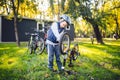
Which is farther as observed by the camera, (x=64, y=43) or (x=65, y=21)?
(x=64, y=43)

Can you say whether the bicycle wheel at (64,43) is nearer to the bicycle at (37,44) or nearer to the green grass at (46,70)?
the green grass at (46,70)

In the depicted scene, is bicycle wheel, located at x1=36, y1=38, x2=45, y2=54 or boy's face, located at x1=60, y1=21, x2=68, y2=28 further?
bicycle wheel, located at x1=36, y1=38, x2=45, y2=54

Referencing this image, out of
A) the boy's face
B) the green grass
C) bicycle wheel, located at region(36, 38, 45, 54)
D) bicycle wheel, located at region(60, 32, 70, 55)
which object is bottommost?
the green grass

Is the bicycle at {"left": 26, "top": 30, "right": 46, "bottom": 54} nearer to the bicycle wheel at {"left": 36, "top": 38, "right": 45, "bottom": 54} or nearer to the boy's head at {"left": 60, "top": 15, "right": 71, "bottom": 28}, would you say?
the bicycle wheel at {"left": 36, "top": 38, "right": 45, "bottom": 54}

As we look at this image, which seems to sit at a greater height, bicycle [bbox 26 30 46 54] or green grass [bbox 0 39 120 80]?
bicycle [bbox 26 30 46 54]

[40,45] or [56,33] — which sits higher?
[56,33]

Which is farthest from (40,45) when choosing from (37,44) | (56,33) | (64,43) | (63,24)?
(63,24)

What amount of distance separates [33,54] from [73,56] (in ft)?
11.0

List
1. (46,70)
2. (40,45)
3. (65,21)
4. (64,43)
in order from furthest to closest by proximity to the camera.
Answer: (40,45) < (64,43) < (46,70) < (65,21)

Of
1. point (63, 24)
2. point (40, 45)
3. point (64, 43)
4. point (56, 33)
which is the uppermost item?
point (63, 24)

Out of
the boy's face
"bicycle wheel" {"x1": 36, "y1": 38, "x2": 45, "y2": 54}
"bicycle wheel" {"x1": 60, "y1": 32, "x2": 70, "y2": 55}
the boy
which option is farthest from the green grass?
the boy's face

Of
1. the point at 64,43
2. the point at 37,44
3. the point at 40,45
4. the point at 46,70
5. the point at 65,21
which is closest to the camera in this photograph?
the point at 65,21

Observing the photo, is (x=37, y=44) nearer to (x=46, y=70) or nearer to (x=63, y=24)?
(x=46, y=70)

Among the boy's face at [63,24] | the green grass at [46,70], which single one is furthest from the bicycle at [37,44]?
the boy's face at [63,24]
